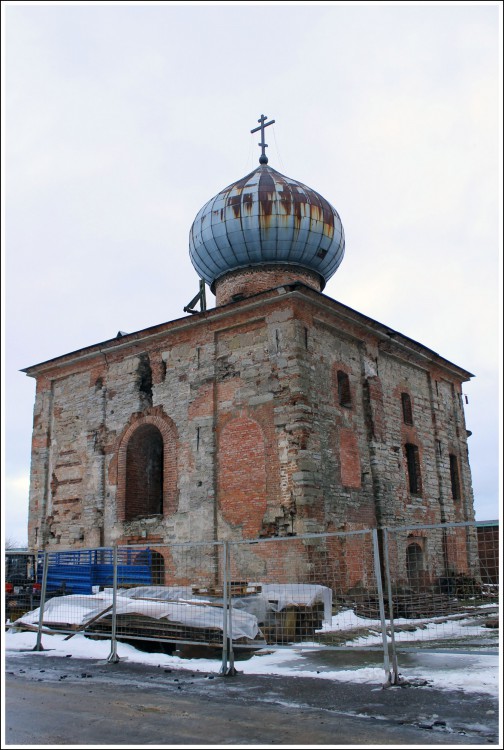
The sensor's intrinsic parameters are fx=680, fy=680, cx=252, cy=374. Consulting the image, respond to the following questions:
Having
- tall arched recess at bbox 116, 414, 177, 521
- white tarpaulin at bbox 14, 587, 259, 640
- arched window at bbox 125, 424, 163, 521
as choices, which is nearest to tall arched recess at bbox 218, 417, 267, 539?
tall arched recess at bbox 116, 414, 177, 521

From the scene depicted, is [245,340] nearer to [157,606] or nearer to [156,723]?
[157,606]

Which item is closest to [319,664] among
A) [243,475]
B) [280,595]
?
[280,595]

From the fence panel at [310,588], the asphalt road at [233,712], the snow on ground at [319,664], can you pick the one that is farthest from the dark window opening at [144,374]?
the asphalt road at [233,712]

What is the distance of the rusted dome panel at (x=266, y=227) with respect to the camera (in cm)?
1777

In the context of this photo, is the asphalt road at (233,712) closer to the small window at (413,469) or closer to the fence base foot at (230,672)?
the fence base foot at (230,672)

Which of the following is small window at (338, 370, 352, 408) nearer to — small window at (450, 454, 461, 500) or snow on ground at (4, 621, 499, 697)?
small window at (450, 454, 461, 500)

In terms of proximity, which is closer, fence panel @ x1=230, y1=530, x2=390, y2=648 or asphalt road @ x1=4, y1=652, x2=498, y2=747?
asphalt road @ x1=4, y1=652, x2=498, y2=747

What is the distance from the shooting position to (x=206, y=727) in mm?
5574

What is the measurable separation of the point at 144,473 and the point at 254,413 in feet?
14.3

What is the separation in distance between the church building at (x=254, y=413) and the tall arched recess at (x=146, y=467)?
0.04m

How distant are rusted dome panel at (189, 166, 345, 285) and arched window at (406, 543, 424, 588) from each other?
7821mm

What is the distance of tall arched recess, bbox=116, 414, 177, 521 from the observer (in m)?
16.4

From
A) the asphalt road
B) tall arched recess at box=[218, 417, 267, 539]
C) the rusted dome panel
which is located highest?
the rusted dome panel

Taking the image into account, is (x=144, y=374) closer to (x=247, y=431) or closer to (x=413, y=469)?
(x=247, y=431)
